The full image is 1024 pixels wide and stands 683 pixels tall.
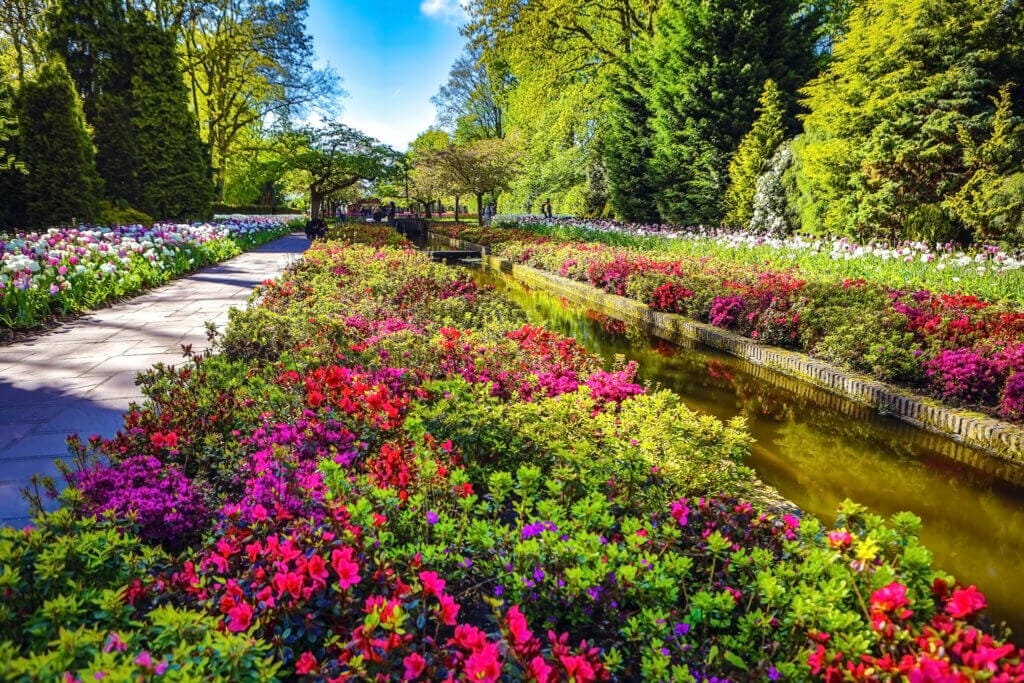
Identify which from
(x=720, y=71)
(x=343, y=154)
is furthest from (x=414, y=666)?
(x=343, y=154)

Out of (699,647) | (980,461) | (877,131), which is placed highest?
(877,131)

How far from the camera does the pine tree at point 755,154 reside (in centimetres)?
1761

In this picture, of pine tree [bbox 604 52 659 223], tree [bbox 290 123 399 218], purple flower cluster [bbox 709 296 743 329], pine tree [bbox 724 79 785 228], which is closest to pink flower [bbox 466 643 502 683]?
purple flower cluster [bbox 709 296 743 329]

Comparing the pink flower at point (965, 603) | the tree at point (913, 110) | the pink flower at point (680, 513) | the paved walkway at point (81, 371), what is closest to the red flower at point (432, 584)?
the pink flower at point (680, 513)

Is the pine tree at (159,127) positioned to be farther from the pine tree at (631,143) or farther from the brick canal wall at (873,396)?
the pine tree at (631,143)

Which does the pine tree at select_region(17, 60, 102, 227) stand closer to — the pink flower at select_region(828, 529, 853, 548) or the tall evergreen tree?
the pink flower at select_region(828, 529, 853, 548)

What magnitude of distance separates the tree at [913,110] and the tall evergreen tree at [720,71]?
6.83 m

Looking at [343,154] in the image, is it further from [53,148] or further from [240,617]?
[240,617]

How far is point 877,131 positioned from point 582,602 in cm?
1338

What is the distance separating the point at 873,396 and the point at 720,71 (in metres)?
17.7

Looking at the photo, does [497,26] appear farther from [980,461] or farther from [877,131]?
[980,461]

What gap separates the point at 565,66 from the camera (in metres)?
26.5

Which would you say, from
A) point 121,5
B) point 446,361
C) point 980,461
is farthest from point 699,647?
point 121,5

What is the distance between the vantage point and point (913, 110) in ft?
38.0
